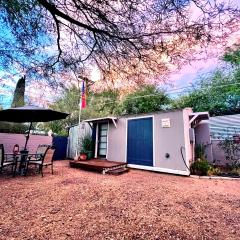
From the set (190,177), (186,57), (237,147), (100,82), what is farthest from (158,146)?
(186,57)

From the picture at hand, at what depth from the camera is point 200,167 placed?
6602 millimetres

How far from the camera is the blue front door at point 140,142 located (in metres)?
7.66

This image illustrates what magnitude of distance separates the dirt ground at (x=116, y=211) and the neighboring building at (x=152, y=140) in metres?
2.12

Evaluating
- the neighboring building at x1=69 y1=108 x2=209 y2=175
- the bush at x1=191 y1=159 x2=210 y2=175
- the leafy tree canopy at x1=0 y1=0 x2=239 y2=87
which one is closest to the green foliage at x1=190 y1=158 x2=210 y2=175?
the bush at x1=191 y1=159 x2=210 y2=175

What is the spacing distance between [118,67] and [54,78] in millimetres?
1524

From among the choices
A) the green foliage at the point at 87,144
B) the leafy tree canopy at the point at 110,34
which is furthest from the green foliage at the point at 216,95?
the leafy tree canopy at the point at 110,34

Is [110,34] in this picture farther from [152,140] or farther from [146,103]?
[146,103]

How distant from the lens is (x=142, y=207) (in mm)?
3371

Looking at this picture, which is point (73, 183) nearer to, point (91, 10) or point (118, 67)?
point (118, 67)

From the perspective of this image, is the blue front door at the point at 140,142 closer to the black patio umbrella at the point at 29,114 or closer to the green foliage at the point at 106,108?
the black patio umbrella at the point at 29,114

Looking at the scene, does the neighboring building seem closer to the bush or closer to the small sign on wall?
the small sign on wall

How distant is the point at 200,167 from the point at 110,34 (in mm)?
5436

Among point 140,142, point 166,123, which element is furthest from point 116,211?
point 140,142

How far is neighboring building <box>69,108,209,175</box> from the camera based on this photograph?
682 centimetres
